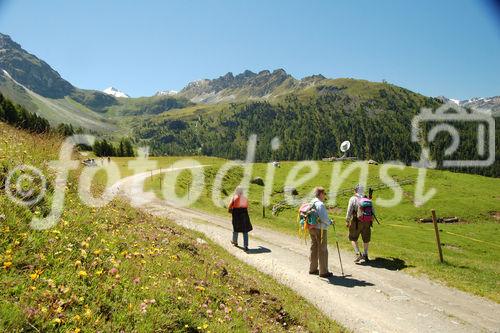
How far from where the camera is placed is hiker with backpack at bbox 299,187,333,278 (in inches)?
610

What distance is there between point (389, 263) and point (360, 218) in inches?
107

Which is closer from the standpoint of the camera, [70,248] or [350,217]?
[70,248]

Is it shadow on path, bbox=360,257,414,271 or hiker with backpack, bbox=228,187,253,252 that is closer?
shadow on path, bbox=360,257,414,271

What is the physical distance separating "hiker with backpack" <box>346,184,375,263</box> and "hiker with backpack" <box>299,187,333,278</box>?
12.4 feet

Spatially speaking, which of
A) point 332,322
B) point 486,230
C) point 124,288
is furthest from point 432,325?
point 486,230

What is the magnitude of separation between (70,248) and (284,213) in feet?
155

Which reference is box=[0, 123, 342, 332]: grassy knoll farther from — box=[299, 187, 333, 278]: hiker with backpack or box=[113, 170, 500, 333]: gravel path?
box=[299, 187, 333, 278]: hiker with backpack

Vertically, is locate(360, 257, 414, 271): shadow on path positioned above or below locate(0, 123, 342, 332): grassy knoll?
below

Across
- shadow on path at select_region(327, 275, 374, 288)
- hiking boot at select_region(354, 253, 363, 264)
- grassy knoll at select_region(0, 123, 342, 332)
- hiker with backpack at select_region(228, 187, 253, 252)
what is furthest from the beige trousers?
hiker with backpack at select_region(228, 187, 253, 252)

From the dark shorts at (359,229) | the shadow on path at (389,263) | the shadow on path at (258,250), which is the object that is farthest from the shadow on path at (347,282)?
the shadow on path at (258,250)

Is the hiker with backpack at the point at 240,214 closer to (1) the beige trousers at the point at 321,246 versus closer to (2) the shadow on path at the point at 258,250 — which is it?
(2) the shadow on path at the point at 258,250

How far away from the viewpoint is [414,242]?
4069cm

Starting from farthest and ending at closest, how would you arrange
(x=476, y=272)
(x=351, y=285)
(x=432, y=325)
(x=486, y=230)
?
(x=486, y=230)
(x=476, y=272)
(x=351, y=285)
(x=432, y=325)

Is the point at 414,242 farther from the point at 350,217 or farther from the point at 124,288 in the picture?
the point at 124,288
